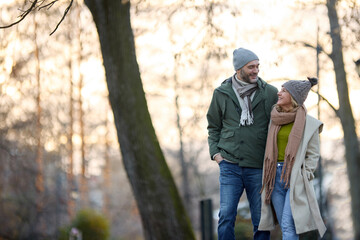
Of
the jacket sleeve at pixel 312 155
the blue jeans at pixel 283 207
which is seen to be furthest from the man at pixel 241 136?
the jacket sleeve at pixel 312 155

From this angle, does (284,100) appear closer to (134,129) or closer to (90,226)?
(134,129)

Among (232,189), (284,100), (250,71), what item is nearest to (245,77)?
(250,71)

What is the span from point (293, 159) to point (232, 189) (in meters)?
0.65

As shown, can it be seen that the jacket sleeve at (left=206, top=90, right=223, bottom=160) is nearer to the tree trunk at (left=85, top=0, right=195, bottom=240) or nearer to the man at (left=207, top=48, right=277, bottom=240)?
the man at (left=207, top=48, right=277, bottom=240)

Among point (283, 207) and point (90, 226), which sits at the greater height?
point (283, 207)

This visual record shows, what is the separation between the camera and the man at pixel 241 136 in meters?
6.16

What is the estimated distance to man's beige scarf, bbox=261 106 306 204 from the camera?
5.95 meters

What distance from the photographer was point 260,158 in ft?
20.4

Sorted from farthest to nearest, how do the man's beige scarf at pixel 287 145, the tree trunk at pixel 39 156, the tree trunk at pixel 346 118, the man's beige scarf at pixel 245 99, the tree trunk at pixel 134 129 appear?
the tree trunk at pixel 39 156
the tree trunk at pixel 346 118
the tree trunk at pixel 134 129
the man's beige scarf at pixel 245 99
the man's beige scarf at pixel 287 145

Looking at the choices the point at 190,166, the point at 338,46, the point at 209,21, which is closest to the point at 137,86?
the point at 209,21

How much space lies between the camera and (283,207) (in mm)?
6148

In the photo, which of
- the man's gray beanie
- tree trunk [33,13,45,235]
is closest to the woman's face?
the man's gray beanie

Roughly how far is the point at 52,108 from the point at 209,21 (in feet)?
61.0

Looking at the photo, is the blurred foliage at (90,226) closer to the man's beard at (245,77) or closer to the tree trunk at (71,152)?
the tree trunk at (71,152)
